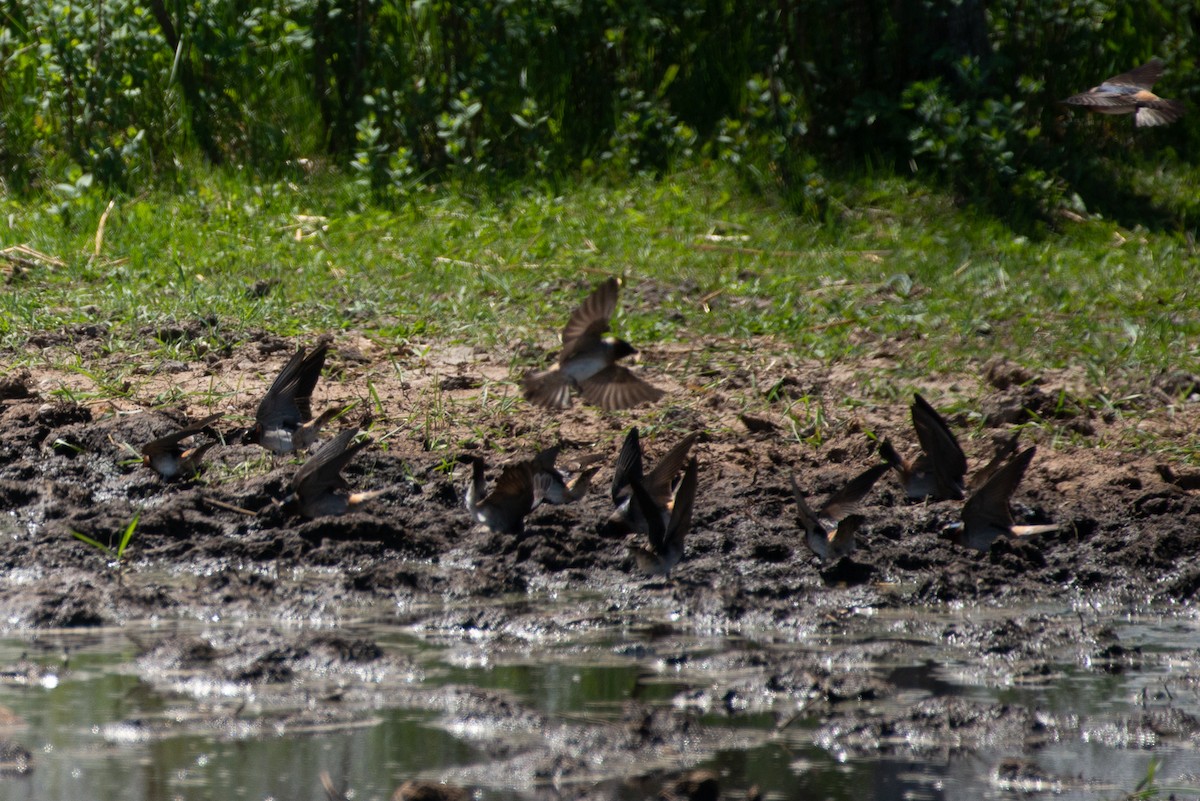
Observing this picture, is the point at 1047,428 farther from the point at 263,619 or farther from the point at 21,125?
the point at 21,125

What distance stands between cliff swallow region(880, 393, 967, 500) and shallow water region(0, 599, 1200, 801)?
0.81m

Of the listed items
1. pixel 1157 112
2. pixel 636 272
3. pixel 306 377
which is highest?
pixel 1157 112

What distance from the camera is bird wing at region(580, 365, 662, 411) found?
484 centimetres

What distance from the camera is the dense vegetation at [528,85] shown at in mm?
9242

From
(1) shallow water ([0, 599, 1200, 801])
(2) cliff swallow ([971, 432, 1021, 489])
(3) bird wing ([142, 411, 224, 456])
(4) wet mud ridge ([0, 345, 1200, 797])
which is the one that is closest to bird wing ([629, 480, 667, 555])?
(4) wet mud ridge ([0, 345, 1200, 797])

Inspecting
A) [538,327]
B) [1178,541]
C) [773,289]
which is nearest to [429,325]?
[538,327]

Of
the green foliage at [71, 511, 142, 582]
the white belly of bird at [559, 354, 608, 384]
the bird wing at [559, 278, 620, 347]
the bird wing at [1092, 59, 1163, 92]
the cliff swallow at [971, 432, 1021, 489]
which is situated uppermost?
the bird wing at [1092, 59, 1163, 92]

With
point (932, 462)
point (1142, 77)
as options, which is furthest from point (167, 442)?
point (1142, 77)

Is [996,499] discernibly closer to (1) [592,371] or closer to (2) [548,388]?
(1) [592,371]

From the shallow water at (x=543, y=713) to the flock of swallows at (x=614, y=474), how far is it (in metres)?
0.43

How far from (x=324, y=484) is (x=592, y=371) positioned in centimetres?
91

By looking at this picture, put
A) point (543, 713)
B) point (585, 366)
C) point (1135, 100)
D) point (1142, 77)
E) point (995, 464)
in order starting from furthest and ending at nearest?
point (1142, 77) < point (1135, 100) < point (995, 464) < point (585, 366) < point (543, 713)

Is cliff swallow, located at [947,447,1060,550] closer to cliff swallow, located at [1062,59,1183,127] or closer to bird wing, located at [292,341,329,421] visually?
bird wing, located at [292,341,329,421]

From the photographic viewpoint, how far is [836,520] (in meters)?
4.66
